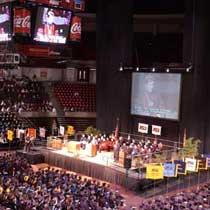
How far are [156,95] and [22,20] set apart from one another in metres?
10.4

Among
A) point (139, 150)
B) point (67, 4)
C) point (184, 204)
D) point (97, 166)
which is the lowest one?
point (97, 166)

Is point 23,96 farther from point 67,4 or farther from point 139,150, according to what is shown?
point 67,4

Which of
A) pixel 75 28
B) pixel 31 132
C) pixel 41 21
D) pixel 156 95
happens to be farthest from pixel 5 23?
pixel 156 95

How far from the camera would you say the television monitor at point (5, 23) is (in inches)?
832

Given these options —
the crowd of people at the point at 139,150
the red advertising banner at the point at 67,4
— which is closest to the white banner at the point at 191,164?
the crowd of people at the point at 139,150

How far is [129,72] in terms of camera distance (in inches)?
1182

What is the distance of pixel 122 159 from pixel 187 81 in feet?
19.2

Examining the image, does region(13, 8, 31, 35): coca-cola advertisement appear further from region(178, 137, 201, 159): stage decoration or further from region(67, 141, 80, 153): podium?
region(178, 137, 201, 159): stage decoration

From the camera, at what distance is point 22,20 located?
20531 millimetres

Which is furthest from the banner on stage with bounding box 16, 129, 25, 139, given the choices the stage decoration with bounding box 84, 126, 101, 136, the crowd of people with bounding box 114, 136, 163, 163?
the crowd of people with bounding box 114, 136, 163, 163

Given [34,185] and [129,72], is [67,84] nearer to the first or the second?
[129,72]

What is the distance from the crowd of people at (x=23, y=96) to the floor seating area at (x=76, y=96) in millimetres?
1192

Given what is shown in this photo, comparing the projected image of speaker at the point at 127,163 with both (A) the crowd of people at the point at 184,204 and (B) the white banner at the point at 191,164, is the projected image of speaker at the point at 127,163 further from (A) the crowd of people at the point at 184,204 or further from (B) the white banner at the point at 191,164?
(A) the crowd of people at the point at 184,204

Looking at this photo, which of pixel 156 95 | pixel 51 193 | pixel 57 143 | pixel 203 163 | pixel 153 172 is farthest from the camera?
pixel 57 143
